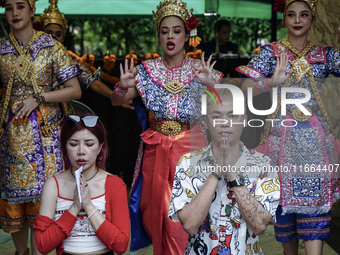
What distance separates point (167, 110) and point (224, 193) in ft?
3.74

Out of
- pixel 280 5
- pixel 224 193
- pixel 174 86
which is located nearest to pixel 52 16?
pixel 174 86

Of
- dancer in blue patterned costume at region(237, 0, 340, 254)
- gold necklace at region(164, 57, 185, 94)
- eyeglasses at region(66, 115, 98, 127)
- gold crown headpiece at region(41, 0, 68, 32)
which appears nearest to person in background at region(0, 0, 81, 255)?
gold necklace at region(164, 57, 185, 94)

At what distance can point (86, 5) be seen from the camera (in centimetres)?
501

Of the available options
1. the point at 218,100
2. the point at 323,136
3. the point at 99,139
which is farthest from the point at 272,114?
the point at 99,139

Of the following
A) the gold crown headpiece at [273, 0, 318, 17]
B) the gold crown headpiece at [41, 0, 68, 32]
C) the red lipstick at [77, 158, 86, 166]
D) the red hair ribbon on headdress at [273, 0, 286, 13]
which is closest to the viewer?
the red lipstick at [77, 158, 86, 166]

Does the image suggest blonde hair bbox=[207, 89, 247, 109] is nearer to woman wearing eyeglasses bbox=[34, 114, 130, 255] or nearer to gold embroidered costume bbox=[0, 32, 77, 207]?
woman wearing eyeglasses bbox=[34, 114, 130, 255]

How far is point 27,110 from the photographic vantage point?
9.98 ft

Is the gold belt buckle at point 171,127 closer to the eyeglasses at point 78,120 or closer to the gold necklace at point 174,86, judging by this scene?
the gold necklace at point 174,86

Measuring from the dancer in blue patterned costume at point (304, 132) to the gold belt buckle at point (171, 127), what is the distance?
0.50 m

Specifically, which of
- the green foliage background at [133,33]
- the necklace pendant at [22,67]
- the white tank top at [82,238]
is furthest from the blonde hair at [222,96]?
the green foliage background at [133,33]

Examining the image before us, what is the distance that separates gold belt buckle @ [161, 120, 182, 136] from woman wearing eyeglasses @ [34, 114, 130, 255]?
0.82 meters

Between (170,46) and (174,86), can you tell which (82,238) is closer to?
(174,86)

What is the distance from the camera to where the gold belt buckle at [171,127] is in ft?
10.1

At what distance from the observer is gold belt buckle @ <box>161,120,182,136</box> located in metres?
3.08
